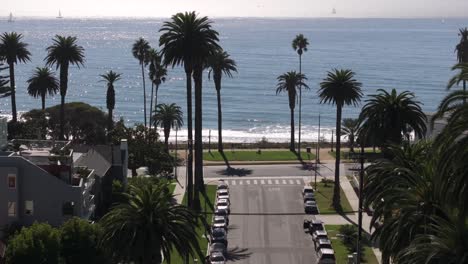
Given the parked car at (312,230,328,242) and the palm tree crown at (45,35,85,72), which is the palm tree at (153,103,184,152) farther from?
the parked car at (312,230,328,242)

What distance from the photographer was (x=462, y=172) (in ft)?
97.3

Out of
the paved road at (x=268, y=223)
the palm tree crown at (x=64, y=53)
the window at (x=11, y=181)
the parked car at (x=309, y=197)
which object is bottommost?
the paved road at (x=268, y=223)

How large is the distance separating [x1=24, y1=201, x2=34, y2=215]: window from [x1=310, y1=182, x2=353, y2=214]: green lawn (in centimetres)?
2979

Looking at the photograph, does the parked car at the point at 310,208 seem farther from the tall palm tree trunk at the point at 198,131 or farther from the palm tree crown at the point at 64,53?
the palm tree crown at the point at 64,53

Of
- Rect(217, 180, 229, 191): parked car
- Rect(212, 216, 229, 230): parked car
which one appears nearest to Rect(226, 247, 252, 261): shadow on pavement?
Rect(212, 216, 229, 230): parked car

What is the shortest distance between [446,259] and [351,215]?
44.1 meters

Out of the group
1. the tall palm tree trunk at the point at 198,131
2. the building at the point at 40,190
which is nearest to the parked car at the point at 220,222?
the tall palm tree trunk at the point at 198,131

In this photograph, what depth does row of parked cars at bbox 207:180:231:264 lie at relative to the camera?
195 ft

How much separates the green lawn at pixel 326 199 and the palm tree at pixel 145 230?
1430 inches

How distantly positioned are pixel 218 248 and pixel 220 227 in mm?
5425

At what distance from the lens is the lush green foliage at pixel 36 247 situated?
44.8 m

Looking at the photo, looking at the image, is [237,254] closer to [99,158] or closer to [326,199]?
[99,158]

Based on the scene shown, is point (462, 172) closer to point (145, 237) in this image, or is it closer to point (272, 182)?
point (145, 237)

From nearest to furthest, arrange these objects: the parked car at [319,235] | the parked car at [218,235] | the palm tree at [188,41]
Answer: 1. the parked car at [218,235]
2. the parked car at [319,235]
3. the palm tree at [188,41]
